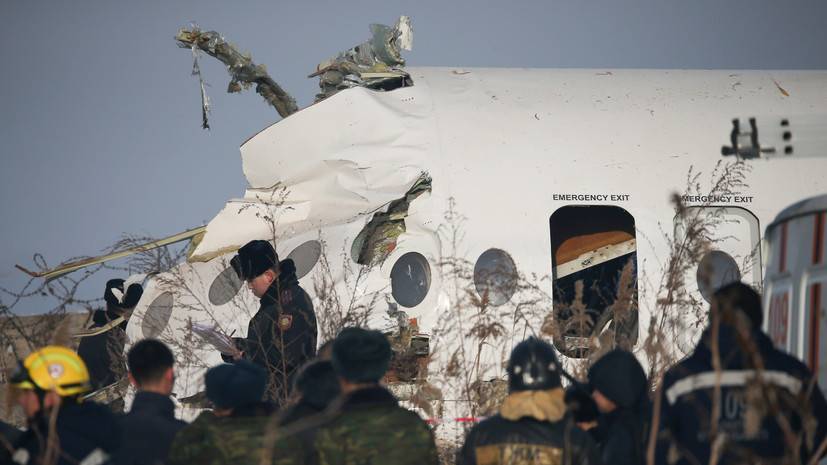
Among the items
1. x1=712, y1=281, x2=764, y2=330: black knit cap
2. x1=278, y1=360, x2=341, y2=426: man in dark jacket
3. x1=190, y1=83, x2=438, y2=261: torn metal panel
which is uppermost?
x1=190, y1=83, x2=438, y2=261: torn metal panel

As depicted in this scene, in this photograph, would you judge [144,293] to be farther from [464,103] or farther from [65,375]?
[65,375]

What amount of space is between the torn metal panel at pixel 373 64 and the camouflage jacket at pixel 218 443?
616 cm

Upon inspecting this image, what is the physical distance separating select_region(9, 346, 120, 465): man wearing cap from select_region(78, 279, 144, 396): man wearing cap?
5124 millimetres

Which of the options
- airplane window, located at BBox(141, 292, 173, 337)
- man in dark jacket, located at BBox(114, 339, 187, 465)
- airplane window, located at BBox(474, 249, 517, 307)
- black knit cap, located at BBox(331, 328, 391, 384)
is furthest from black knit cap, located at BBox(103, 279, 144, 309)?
black knit cap, located at BBox(331, 328, 391, 384)

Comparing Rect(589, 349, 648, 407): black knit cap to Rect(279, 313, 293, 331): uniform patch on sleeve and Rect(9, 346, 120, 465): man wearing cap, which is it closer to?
Rect(9, 346, 120, 465): man wearing cap

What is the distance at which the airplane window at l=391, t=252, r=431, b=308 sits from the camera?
372 inches

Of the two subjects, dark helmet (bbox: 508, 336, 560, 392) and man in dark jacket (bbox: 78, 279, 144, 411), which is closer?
dark helmet (bbox: 508, 336, 560, 392)

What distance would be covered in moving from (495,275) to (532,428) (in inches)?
181

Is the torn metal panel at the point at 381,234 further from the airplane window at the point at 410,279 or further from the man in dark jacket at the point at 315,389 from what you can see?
the man in dark jacket at the point at 315,389

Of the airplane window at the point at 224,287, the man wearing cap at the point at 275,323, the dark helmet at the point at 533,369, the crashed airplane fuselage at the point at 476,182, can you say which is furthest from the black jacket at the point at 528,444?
the airplane window at the point at 224,287

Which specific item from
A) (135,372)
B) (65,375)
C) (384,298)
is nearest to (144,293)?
(384,298)

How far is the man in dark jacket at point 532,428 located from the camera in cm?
478

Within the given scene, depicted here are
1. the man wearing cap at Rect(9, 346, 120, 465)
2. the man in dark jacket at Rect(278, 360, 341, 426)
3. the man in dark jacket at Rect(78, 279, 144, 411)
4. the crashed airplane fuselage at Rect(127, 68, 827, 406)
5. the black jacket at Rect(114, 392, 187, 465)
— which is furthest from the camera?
the man in dark jacket at Rect(78, 279, 144, 411)

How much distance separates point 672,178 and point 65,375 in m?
6.65
